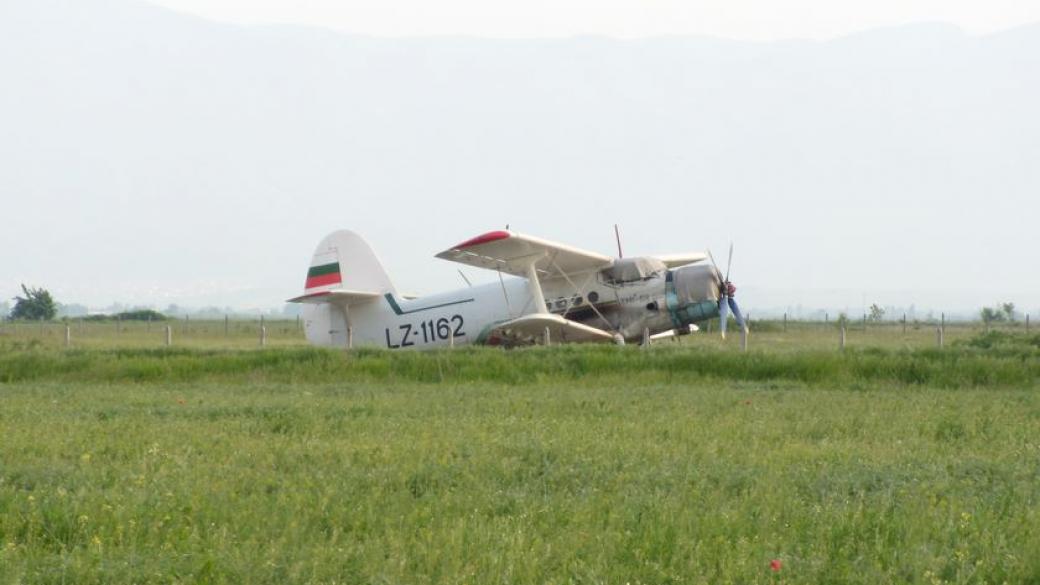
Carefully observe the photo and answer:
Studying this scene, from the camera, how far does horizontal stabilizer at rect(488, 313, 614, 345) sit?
2719cm

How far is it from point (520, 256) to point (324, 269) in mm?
6611

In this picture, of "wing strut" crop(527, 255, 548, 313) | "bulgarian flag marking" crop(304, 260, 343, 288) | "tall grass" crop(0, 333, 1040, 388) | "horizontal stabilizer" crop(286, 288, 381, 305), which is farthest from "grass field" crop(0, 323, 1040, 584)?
"bulgarian flag marking" crop(304, 260, 343, 288)

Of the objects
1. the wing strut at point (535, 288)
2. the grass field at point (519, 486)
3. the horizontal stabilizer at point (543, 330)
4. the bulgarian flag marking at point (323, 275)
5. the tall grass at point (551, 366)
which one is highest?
the bulgarian flag marking at point (323, 275)

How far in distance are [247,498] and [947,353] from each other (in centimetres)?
1473

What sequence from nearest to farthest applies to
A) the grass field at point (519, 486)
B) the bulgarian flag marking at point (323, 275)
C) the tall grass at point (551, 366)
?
1. the grass field at point (519, 486)
2. the tall grass at point (551, 366)
3. the bulgarian flag marking at point (323, 275)

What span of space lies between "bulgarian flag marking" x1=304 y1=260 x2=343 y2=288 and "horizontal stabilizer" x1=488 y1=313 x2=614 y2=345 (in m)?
6.11

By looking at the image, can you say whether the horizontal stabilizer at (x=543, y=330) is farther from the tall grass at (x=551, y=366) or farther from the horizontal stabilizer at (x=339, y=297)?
the tall grass at (x=551, y=366)

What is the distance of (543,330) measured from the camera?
90.8 feet

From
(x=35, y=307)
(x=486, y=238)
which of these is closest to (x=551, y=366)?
(x=486, y=238)

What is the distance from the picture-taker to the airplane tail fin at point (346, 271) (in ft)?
103

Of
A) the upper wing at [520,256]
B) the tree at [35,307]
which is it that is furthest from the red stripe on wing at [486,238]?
the tree at [35,307]

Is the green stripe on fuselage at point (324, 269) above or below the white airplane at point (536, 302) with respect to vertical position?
above

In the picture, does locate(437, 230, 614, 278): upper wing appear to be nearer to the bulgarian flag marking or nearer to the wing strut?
the wing strut

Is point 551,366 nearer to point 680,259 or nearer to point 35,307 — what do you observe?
point 680,259
